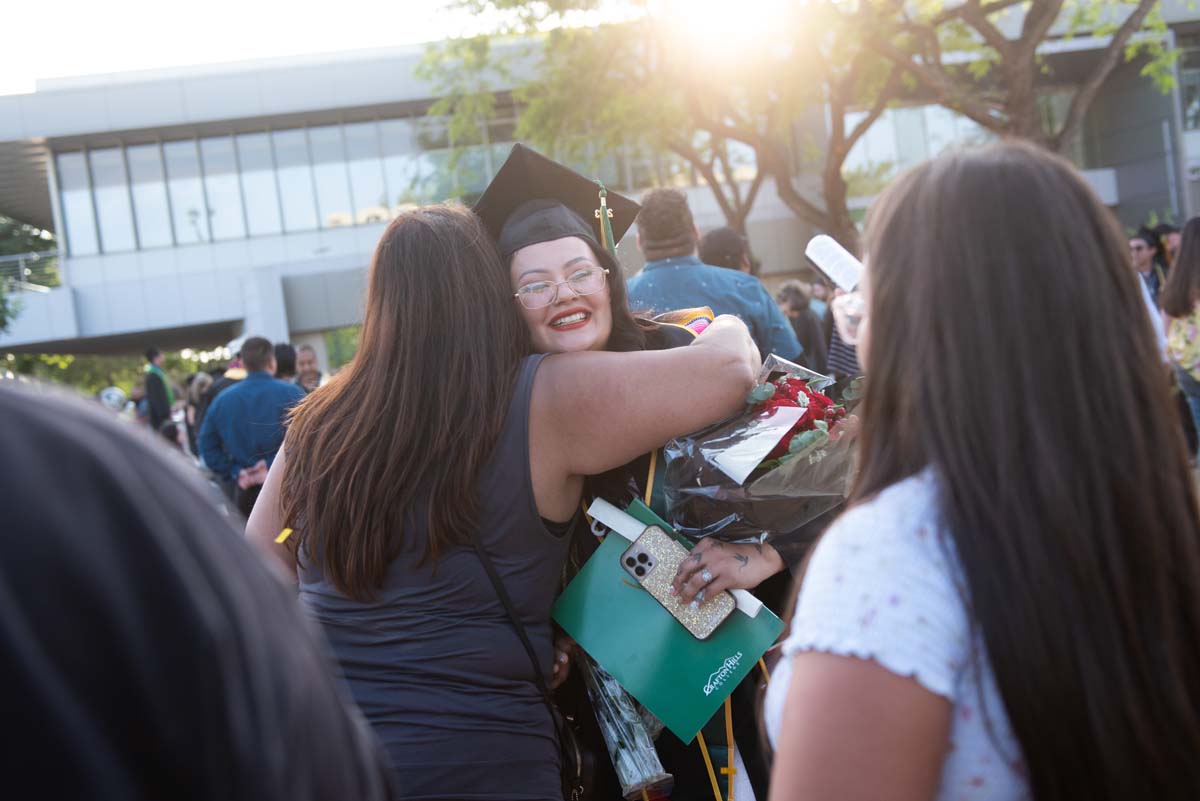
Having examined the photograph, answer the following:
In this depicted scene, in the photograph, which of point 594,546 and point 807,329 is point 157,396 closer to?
point 807,329

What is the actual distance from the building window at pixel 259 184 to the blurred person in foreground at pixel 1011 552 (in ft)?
85.3

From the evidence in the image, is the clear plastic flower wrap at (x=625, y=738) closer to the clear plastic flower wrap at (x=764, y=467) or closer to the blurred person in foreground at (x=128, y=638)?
the clear plastic flower wrap at (x=764, y=467)

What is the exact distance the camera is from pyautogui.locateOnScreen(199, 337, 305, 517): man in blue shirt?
774 cm

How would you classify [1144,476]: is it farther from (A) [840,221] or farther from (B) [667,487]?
(A) [840,221]

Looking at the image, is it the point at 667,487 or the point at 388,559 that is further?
the point at 667,487

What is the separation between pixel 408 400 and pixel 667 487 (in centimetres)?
64

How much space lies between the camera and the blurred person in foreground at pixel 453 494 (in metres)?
2.07

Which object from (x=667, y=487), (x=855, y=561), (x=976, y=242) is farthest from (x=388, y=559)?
(x=976, y=242)

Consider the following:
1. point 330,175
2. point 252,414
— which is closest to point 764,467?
point 252,414

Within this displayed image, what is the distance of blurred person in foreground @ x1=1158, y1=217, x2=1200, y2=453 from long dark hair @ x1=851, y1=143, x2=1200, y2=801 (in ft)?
19.2

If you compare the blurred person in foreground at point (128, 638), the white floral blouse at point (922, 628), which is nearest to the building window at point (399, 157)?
the white floral blouse at point (922, 628)

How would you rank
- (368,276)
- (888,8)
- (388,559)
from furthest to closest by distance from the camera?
(888,8) → (368,276) → (388,559)

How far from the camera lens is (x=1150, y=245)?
1038 centimetres

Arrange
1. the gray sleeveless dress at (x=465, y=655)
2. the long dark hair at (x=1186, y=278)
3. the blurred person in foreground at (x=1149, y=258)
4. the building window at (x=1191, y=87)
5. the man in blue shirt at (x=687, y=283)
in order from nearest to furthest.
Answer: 1. the gray sleeveless dress at (x=465, y=655)
2. the man in blue shirt at (x=687, y=283)
3. the long dark hair at (x=1186, y=278)
4. the blurred person in foreground at (x=1149, y=258)
5. the building window at (x=1191, y=87)
